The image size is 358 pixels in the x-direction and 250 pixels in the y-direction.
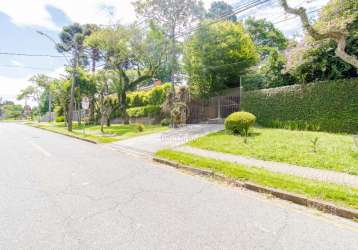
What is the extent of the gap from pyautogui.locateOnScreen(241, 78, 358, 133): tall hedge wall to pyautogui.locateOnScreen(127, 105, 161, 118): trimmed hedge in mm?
11048

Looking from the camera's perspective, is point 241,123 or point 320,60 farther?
point 320,60

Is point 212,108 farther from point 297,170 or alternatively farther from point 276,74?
point 297,170

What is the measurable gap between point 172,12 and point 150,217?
19.2 meters

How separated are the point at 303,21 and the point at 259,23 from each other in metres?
26.8

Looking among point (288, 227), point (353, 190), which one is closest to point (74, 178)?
point (288, 227)

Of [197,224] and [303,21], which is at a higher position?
[303,21]

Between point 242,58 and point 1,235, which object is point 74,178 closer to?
point 1,235

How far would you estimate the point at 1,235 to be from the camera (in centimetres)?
332

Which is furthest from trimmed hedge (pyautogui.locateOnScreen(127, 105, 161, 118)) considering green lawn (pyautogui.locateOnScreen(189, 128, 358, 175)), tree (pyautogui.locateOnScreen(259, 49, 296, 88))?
green lawn (pyautogui.locateOnScreen(189, 128, 358, 175))

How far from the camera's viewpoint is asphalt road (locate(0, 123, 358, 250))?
3178 mm

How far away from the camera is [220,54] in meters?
19.6

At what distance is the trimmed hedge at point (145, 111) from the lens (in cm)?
2484

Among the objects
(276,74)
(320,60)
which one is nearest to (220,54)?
(276,74)

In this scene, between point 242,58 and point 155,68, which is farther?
point 155,68
